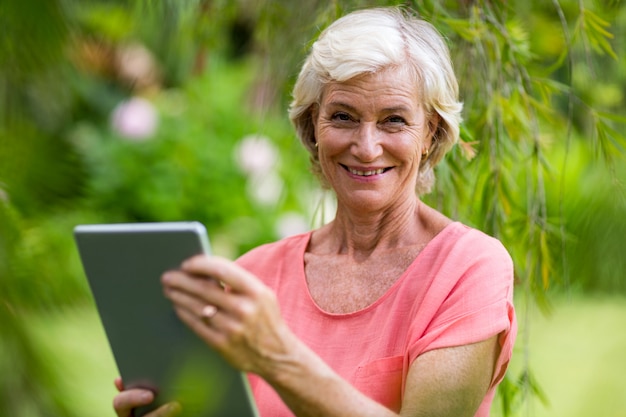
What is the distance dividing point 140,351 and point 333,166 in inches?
25.1

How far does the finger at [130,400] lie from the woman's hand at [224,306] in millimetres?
315

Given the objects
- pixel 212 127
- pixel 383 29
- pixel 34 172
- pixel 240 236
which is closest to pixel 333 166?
pixel 383 29

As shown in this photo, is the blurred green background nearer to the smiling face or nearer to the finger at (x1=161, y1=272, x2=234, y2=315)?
the finger at (x1=161, y1=272, x2=234, y2=315)

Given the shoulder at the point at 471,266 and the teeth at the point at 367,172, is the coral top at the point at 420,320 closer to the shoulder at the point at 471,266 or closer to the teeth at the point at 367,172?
the shoulder at the point at 471,266

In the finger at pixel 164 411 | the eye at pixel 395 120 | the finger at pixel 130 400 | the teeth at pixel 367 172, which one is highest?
the eye at pixel 395 120

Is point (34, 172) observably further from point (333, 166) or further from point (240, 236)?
point (240, 236)

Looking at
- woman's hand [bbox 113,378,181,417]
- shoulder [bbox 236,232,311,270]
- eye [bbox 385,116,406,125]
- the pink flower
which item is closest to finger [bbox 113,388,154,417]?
woman's hand [bbox 113,378,181,417]

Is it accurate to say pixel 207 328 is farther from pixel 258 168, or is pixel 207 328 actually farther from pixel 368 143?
pixel 258 168

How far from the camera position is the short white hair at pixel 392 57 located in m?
1.72

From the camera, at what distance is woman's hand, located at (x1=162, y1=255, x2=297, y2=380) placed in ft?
3.62

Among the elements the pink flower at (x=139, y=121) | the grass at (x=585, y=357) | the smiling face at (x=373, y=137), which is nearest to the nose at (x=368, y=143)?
the smiling face at (x=373, y=137)

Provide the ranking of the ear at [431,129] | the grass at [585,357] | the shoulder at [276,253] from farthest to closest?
the shoulder at [276,253], the ear at [431,129], the grass at [585,357]

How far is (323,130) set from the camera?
1827 millimetres

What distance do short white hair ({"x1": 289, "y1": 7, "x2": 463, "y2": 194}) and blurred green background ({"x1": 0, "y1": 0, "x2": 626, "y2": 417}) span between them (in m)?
0.17
